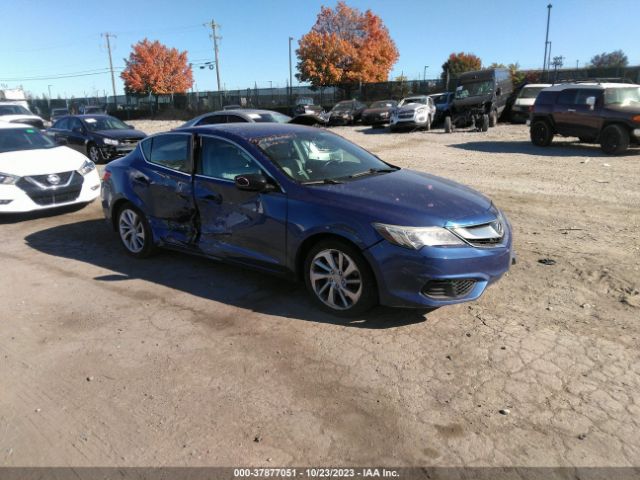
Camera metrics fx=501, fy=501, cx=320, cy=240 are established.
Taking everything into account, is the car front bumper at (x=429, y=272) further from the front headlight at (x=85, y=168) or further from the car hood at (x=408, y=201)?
the front headlight at (x=85, y=168)

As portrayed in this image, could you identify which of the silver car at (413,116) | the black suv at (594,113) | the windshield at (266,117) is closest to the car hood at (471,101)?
the silver car at (413,116)

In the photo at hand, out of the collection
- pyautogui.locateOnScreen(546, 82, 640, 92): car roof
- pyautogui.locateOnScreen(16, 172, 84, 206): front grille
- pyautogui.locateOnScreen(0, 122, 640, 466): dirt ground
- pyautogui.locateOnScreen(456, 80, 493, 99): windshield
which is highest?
pyautogui.locateOnScreen(456, 80, 493, 99): windshield

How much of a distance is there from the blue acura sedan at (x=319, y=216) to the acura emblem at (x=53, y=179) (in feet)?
9.80

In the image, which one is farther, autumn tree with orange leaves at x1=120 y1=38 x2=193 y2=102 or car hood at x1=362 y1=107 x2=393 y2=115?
autumn tree with orange leaves at x1=120 y1=38 x2=193 y2=102

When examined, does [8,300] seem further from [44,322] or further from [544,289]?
[544,289]

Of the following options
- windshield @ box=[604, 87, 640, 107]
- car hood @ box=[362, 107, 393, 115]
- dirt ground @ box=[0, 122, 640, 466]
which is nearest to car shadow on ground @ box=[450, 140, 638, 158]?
windshield @ box=[604, 87, 640, 107]

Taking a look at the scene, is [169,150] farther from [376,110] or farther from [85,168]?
[376,110]

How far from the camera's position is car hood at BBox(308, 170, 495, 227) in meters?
3.82

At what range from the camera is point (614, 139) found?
12828 millimetres

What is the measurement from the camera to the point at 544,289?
4.65 meters

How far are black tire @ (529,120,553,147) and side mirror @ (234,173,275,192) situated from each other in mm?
12873

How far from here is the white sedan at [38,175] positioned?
25.4ft

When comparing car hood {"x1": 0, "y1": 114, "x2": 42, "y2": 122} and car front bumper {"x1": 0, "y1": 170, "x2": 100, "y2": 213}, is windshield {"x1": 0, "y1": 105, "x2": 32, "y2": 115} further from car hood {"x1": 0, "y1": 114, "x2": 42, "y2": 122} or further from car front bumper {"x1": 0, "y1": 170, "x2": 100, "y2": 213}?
car front bumper {"x1": 0, "y1": 170, "x2": 100, "y2": 213}

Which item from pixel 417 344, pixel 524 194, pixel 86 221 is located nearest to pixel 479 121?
pixel 524 194
